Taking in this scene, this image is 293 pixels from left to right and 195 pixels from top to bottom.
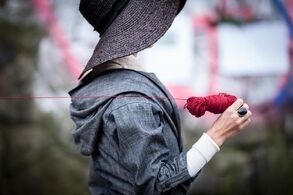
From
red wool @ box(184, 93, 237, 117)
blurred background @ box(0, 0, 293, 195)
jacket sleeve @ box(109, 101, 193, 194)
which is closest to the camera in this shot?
jacket sleeve @ box(109, 101, 193, 194)

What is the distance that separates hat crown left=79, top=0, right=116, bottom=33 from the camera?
1.96 meters

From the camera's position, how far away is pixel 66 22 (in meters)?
4.13

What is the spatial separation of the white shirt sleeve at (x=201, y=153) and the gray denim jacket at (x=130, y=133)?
3 cm

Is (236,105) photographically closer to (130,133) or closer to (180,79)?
(130,133)

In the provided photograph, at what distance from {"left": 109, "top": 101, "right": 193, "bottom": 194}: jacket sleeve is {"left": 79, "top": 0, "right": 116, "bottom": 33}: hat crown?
0.36 metres

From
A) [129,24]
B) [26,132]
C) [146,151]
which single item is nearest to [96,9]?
[129,24]

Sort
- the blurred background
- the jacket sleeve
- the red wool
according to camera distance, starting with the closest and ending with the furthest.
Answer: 1. the jacket sleeve
2. the red wool
3. the blurred background

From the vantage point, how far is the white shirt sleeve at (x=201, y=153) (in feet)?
5.90

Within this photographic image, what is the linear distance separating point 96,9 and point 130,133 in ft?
1.57

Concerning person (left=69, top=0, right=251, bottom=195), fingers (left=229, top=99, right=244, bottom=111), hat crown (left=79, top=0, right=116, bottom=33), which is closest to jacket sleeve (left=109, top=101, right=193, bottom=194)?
person (left=69, top=0, right=251, bottom=195)

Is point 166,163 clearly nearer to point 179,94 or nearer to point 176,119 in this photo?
point 176,119

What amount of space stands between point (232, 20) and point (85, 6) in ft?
7.38

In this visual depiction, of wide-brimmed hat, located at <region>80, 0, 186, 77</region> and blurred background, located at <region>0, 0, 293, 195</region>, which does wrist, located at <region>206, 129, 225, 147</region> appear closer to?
wide-brimmed hat, located at <region>80, 0, 186, 77</region>

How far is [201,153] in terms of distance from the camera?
5.96 ft
